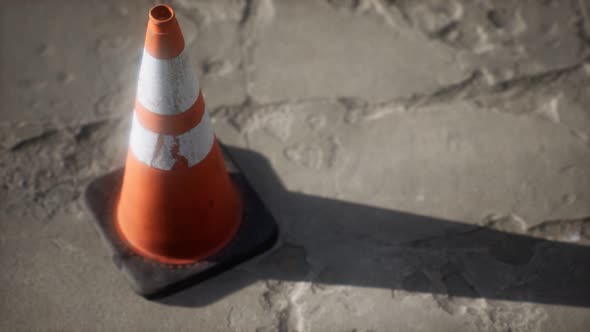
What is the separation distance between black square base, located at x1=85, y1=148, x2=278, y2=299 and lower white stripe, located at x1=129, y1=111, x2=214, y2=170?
0.34m

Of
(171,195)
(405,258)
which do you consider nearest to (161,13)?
(171,195)

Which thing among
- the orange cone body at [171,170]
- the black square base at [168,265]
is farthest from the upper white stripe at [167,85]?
the black square base at [168,265]

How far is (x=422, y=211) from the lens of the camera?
2.35 meters

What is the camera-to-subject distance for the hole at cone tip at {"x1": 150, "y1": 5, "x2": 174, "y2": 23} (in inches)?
69.8

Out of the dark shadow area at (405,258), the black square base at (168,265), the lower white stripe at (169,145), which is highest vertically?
the lower white stripe at (169,145)

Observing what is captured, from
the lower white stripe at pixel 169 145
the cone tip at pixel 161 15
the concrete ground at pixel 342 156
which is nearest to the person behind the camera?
the cone tip at pixel 161 15

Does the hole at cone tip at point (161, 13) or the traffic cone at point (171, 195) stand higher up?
the hole at cone tip at point (161, 13)

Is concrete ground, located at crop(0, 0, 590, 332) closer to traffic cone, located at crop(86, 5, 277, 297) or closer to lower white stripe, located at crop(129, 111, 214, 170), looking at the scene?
traffic cone, located at crop(86, 5, 277, 297)

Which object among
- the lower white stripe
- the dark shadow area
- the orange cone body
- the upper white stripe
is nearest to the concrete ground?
the dark shadow area

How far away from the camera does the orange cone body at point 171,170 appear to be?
1.83m

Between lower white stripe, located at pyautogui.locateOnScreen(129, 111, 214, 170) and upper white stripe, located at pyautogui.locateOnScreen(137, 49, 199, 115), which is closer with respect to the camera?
upper white stripe, located at pyautogui.locateOnScreen(137, 49, 199, 115)

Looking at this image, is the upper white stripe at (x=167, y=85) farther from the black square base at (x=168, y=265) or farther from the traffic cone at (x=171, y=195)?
the black square base at (x=168, y=265)

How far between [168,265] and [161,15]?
2.59 ft

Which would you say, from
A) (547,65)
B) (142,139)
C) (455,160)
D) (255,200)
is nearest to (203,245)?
(255,200)
